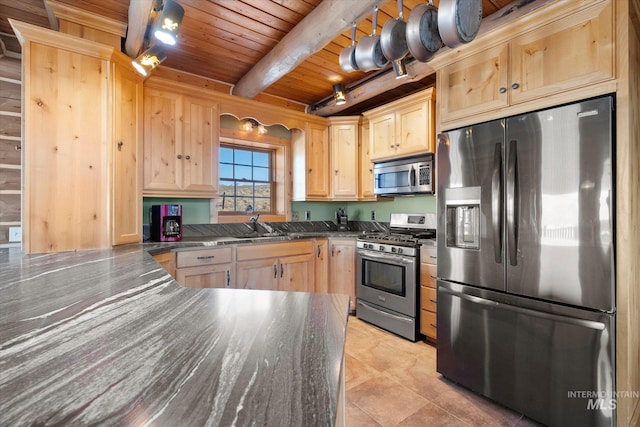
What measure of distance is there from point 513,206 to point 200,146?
266cm

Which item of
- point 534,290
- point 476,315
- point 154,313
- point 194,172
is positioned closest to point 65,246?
point 194,172

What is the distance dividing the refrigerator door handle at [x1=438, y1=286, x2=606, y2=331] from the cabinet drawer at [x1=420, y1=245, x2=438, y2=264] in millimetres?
531

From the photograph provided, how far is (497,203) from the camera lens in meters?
1.84

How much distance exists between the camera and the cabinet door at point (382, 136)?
329 cm

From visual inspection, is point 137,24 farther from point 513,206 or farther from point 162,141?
point 513,206

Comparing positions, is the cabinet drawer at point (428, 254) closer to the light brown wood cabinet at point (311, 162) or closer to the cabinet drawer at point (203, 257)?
the light brown wood cabinet at point (311, 162)

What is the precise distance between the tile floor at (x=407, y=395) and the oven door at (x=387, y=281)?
1.28ft

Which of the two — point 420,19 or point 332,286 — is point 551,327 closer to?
point 420,19

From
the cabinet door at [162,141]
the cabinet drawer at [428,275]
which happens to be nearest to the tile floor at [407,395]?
the cabinet drawer at [428,275]

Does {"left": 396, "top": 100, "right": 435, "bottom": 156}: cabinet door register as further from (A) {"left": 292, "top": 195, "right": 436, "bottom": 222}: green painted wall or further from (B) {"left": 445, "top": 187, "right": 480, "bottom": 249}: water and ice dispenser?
(B) {"left": 445, "top": 187, "right": 480, "bottom": 249}: water and ice dispenser

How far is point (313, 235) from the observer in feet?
11.2

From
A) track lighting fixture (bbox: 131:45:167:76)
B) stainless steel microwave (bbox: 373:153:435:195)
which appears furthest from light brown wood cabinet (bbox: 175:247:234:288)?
stainless steel microwave (bbox: 373:153:435:195)

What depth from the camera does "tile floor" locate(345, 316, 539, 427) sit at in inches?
68.8

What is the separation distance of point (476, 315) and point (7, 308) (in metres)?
2.21
